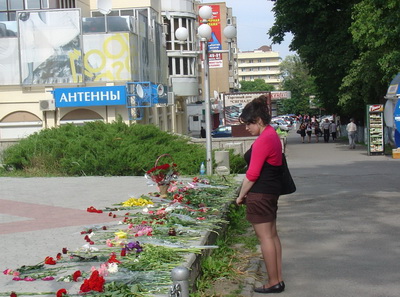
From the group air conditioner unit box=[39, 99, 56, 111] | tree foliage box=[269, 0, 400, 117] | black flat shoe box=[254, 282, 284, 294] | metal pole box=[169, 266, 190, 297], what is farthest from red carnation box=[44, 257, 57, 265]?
tree foliage box=[269, 0, 400, 117]

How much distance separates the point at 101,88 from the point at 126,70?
1449 millimetres

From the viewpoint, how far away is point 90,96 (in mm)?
30688

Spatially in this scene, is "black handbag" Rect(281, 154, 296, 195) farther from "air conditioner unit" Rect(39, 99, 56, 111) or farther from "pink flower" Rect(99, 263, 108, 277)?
"air conditioner unit" Rect(39, 99, 56, 111)

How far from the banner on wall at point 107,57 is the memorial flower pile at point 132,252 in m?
21.0

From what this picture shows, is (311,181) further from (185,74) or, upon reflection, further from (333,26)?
(185,74)

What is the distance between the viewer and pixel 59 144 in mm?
18906

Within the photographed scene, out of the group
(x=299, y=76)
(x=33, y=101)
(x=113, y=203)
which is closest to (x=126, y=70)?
(x=33, y=101)

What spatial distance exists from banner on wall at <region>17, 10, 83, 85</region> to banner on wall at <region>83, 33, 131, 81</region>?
0.45 m

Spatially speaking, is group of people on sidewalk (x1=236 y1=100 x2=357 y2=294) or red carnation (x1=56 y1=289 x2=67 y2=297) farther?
group of people on sidewalk (x1=236 y1=100 x2=357 y2=294)

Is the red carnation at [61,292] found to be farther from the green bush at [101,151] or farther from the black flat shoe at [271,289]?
the green bush at [101,151]

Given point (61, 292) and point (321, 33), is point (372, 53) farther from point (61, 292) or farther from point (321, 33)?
point (61, 292)

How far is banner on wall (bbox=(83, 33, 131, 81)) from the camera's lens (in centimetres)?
3114

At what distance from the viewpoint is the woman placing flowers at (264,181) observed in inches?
266

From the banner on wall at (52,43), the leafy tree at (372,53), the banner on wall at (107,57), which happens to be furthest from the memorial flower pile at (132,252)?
the banner on wall at (52,43)
